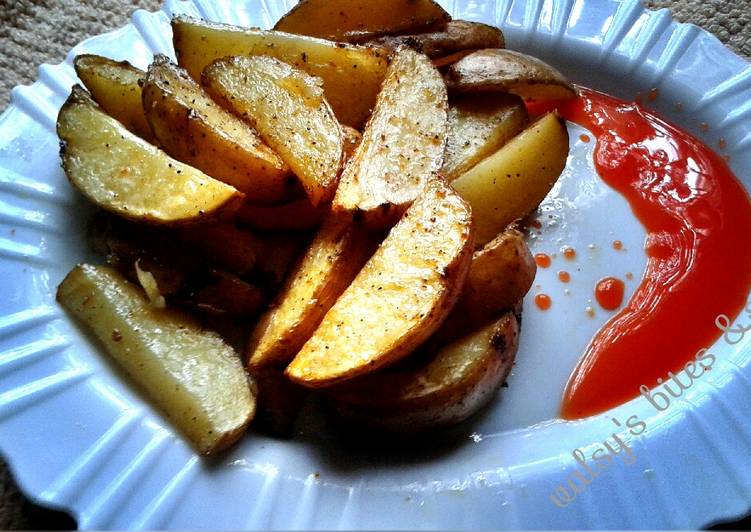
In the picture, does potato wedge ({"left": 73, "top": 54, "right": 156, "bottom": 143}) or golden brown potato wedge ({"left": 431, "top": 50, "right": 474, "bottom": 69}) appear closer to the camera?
potato wedge ({"left": 73, "top": 54, "right": 156, "bottom": 143})

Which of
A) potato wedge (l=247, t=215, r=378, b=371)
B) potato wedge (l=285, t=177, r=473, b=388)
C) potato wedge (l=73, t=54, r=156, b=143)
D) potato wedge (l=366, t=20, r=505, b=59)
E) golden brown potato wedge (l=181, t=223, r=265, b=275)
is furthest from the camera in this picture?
potato wedge (l=366, t=20, r=505, b=59)

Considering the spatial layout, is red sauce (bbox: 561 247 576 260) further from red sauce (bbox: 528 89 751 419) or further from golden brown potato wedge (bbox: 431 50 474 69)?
golden brown potato wedge (bbox: 431 50 474 69)

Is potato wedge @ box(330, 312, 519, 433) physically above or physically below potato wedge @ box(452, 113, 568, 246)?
below

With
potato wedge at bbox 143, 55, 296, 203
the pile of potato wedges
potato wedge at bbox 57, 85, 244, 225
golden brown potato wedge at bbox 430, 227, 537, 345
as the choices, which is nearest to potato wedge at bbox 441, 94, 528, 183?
the pile of potato wedges

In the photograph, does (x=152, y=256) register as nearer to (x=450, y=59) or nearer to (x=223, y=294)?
(x=223, y=294)

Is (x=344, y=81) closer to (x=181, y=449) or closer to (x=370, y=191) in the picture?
(x=370, y=191)
